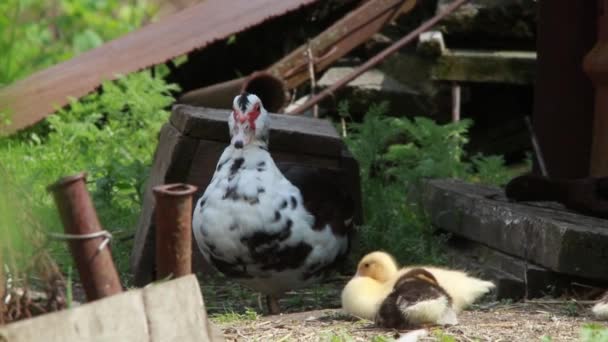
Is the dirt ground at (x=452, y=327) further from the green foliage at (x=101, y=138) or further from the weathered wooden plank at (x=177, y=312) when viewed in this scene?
the green foliage at (x=101, y=138)

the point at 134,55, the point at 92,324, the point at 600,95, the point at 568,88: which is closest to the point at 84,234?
the point at 92,324

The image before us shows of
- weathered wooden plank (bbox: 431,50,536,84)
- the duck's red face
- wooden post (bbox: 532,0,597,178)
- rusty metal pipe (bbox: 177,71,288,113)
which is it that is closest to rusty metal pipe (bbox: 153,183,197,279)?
the duck's red face

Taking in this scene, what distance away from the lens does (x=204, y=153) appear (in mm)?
6090

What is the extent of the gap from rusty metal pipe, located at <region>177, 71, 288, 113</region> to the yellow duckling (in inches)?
102

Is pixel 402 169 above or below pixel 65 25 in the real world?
below

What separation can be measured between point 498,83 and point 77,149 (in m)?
2.75

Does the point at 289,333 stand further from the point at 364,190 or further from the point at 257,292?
the point at 364,190

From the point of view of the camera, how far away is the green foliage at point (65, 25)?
11484 millimetres

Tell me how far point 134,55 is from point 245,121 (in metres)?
3.76

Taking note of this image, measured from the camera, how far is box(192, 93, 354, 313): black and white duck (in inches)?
208

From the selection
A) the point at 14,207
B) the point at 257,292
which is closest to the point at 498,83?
the point at 257,292

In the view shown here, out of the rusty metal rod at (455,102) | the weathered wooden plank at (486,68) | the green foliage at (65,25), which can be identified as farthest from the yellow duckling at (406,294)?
the green foliage at (65,25)

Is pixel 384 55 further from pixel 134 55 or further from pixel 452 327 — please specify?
pixel 452 327

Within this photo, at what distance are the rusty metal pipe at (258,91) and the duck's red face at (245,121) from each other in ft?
6.18
